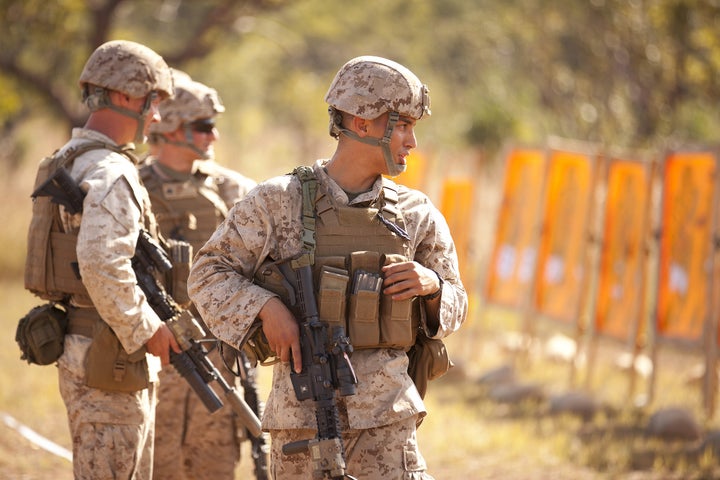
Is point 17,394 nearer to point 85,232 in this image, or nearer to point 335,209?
point 85,232

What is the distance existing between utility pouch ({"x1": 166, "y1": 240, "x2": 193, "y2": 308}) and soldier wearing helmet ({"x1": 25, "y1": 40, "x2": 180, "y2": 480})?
0.22 metres

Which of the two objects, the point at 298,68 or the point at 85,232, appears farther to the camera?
the point at 298,68

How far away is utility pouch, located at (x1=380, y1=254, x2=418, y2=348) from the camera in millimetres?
3270

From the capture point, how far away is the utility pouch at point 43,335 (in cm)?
401

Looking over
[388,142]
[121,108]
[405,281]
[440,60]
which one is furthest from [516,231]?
[440,60]

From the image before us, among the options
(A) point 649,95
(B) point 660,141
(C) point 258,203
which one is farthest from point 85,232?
(A) point 649,95

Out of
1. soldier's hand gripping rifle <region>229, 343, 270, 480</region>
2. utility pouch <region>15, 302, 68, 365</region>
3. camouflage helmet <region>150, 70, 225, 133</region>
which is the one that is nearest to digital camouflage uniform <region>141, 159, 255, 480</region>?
soldier's hand gripping rifle <region>229, 343, 270, 480</region>

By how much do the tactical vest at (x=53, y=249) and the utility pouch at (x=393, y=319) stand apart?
52.6 inches

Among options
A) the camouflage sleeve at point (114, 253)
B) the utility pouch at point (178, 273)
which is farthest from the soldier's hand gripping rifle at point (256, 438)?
the camouflage sleeve at point (114, 253)

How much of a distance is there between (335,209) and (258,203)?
0.25 m

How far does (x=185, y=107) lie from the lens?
5.12 meters

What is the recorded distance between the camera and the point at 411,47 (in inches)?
1248

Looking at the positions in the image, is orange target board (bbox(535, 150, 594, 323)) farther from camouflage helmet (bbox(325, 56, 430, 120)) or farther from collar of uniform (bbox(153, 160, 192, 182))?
camouflage helmet (bbox(325, 56, 430, 120))

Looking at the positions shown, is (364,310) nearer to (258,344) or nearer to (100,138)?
(258,344)
